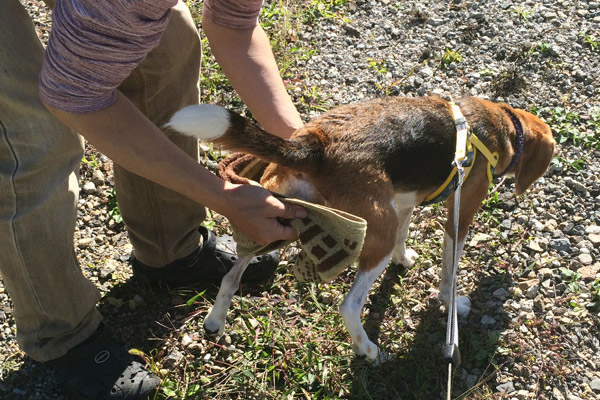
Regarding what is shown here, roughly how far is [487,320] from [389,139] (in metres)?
1.31

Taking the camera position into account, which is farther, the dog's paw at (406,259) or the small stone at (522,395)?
the dog's paw at (406,259)

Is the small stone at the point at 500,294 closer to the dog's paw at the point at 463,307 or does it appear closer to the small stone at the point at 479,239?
the dog's paw at the point at 463,307

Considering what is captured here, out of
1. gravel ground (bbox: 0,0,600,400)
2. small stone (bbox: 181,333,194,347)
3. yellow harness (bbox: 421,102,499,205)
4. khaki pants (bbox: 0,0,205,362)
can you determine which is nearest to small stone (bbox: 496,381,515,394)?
gravel ground (bbox: 0,0,600,400)

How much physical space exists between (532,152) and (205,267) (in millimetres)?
2110

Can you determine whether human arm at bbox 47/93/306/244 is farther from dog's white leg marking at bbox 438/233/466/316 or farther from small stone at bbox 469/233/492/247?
small stone at bbox 469/233/492/247

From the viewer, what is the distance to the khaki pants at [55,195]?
95.7 inches

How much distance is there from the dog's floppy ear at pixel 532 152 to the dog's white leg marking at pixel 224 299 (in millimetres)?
1824

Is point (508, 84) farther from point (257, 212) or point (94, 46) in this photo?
point (94, 46)

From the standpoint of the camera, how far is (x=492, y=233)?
405 cm

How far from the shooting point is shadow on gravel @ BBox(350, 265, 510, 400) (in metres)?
3.14

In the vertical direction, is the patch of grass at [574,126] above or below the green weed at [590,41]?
Result: below

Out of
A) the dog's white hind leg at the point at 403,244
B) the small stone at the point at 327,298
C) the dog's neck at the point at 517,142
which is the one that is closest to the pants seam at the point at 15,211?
the small stone at the point at 327,298

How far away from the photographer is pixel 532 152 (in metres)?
3.73

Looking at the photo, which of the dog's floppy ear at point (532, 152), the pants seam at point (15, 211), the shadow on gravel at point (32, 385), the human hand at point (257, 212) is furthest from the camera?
the dog's floppy ear at point (532, 152)
